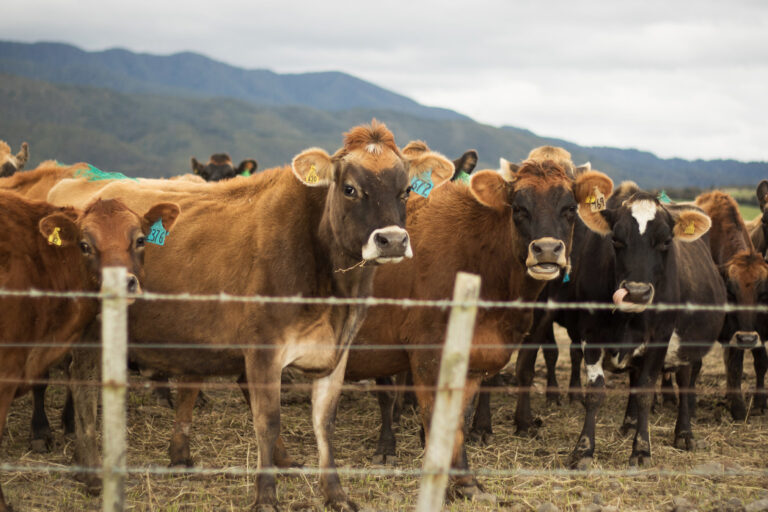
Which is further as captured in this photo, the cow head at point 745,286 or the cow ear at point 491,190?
the cow head at point 745,286

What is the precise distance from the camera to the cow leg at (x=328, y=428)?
18.5 feet

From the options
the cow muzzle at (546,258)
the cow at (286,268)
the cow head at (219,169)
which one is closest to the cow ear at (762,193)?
the cow muzzle at (546,258)

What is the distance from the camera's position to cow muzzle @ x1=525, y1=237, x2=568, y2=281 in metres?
5.73

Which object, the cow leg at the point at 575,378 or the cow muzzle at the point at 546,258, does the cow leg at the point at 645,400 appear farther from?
the cow leg at the point at 575,378

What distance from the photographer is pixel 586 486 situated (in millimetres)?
6137

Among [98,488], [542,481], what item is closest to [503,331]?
[542,481]

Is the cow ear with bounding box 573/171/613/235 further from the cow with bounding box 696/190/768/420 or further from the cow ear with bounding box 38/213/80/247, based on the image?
the cow ear with bounding box 38/213/80/247

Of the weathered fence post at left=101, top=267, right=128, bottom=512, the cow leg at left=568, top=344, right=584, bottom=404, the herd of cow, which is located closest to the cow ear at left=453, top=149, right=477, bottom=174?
the cow leg at left=568, top=344, right=584, bottom=404

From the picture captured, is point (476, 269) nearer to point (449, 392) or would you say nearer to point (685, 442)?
point (449, 392)

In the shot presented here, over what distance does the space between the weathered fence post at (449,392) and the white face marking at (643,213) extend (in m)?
3.89

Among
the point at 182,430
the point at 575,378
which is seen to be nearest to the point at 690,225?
the point at 575,378

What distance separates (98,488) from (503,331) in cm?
327

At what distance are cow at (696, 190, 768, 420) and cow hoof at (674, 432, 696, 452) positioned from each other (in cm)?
101

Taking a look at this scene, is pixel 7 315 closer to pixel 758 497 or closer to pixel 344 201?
pixel 344 201
